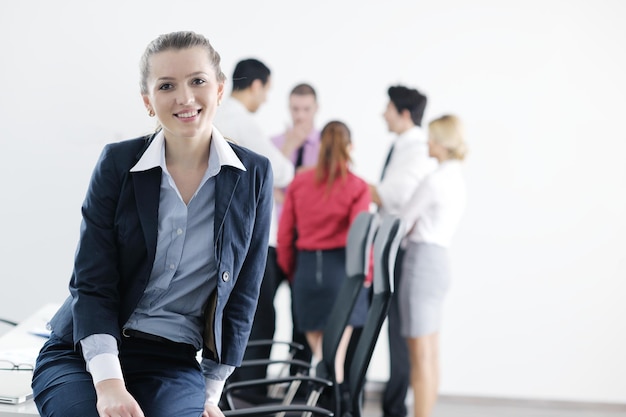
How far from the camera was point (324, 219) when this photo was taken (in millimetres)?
3605

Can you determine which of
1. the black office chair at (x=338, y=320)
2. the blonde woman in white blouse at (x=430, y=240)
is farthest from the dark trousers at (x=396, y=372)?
the black office chair at (x=338, y=320)

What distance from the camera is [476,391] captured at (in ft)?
14.8

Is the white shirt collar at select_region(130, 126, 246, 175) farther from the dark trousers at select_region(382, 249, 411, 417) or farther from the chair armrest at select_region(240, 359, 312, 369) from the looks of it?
the dark trousers at select_region(382, 249, 411, 417)

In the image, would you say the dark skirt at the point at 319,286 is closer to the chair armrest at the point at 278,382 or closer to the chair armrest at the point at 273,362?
the chair armrest at the point at 273,362

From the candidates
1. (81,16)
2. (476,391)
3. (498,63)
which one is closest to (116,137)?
(81,16)

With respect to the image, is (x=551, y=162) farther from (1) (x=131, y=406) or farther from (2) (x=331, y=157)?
(1) (x=131, y=406)

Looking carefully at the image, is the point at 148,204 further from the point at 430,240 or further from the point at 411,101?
the point at 411,101

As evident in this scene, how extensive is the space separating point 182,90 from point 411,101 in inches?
102

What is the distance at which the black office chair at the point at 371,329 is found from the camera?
2.13 m

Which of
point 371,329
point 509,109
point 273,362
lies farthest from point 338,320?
point 509,109

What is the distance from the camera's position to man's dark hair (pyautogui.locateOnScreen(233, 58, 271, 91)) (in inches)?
141

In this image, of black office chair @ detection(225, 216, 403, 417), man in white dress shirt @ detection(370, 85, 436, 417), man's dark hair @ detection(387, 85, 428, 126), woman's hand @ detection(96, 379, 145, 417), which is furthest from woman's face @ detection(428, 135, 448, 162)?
woman's hand @ detection(96, 379, 145, 417)

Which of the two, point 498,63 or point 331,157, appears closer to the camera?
point 331,157

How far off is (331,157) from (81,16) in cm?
156
